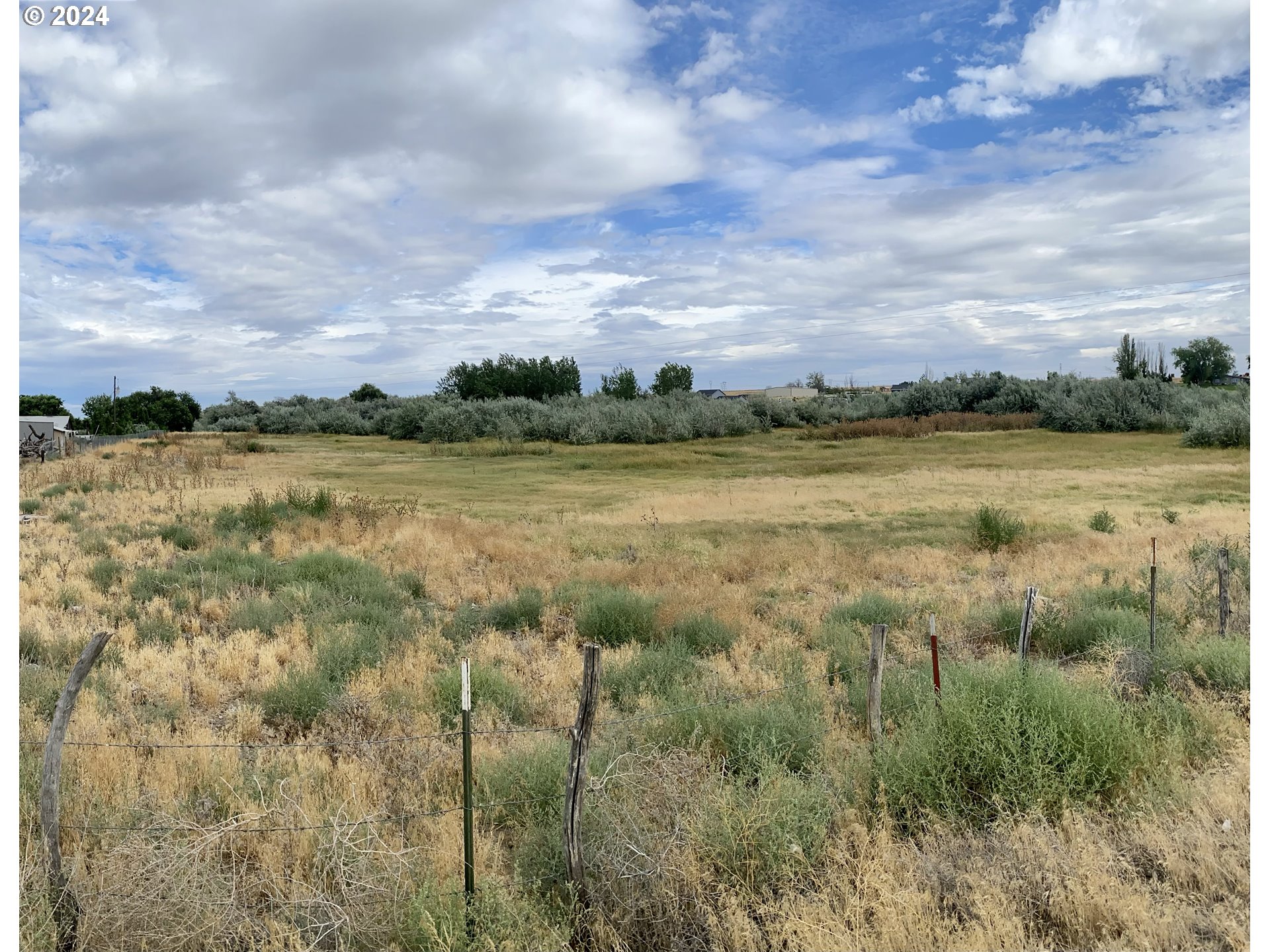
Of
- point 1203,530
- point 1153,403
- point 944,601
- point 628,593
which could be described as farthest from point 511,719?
point 1153,403

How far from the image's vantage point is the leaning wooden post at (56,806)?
16.3ft

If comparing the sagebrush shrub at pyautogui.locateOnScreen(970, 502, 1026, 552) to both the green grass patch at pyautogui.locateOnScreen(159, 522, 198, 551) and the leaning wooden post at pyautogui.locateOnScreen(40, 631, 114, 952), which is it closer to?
the leaning wooden post at pyautogui.locateOnScreen(40, 631, 114, 952)

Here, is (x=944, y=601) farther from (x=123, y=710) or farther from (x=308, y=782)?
(x=123, y=710)

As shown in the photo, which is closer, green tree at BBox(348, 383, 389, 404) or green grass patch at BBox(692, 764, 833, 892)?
green grass patch at BBox(692, 764, 833, 892)

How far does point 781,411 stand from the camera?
74.9 meters

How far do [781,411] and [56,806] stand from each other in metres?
72.4

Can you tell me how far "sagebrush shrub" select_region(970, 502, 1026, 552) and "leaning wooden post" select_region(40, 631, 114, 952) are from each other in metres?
18.4

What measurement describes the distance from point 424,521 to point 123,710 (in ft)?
45.4

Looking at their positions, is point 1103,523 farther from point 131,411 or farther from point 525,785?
point 131,411

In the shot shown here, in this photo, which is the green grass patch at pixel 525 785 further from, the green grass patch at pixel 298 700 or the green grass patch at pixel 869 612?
the green grass patch at pixel 869 612

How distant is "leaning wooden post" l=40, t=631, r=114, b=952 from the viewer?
4.96 metres

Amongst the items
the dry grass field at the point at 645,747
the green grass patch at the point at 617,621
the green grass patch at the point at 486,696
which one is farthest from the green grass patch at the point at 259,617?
the green grass patch at the point at 617,621

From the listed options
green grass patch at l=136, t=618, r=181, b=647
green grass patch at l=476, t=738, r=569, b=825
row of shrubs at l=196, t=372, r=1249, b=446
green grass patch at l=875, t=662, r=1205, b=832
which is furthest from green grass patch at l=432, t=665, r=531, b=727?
row of shrubs at l=196, t=372, r=1249, b=446

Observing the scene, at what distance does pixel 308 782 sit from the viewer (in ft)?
21.0
